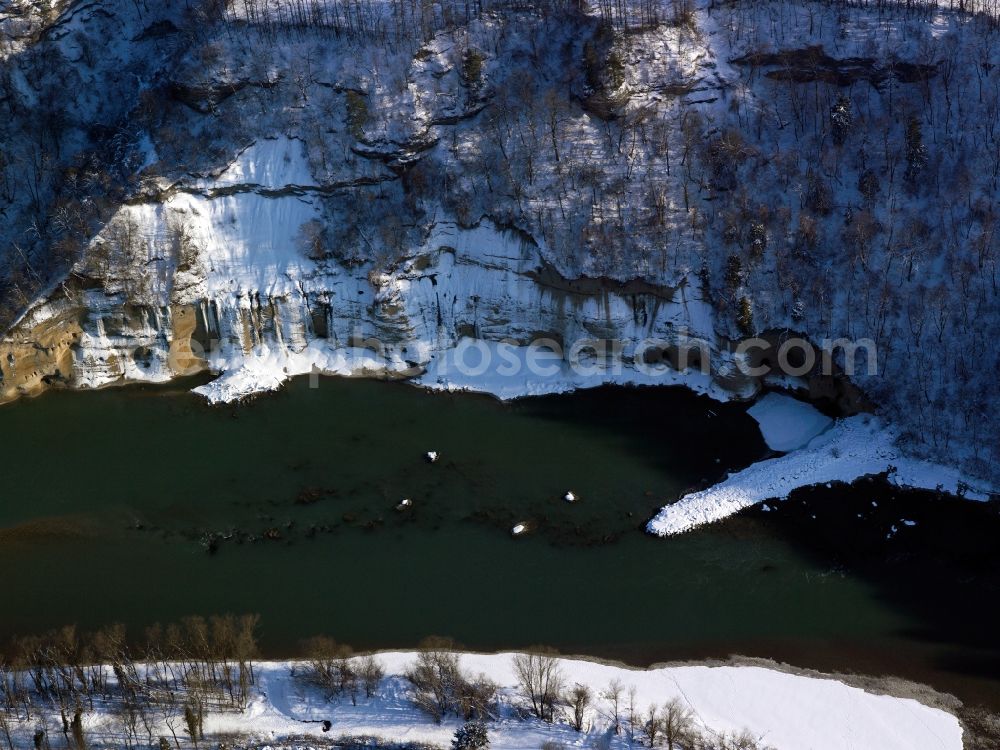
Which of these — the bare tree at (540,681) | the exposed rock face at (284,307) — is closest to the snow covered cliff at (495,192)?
the exposed rock face at (284,307)

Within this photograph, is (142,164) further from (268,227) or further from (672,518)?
(672,518)

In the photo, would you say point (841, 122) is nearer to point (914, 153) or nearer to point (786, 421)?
point (914, 153)

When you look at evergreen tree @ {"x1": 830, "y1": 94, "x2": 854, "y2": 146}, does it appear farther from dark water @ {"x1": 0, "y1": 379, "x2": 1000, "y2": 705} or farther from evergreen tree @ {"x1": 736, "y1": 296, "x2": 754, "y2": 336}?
dark water @ {"x1": 0, "y1": 379, "x2": 1000, "y2": 705}

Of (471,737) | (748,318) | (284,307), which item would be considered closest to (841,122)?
(748,318)

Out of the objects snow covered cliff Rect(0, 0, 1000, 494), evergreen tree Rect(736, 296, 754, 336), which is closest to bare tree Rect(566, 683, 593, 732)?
snow covered cliff Rect(0, 0, 1000, 494)

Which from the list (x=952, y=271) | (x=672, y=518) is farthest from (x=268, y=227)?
(x=952, y=271)
